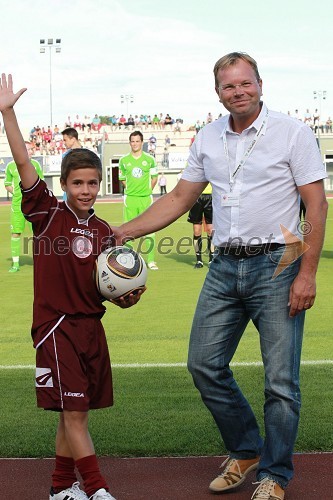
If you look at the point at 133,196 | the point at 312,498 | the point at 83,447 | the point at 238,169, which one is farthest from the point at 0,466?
the point at 133,196

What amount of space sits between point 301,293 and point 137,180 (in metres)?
11.6

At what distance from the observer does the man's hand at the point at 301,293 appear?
4.51 metres

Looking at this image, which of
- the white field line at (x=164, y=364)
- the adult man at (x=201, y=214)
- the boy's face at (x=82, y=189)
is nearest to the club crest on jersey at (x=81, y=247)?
the boy's face at (x=82, y=189)

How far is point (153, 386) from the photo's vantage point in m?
7.14

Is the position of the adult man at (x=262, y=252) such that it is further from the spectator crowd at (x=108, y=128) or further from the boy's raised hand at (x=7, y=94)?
the spectator crowd at (x=108, y=128)

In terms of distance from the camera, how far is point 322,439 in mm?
5578

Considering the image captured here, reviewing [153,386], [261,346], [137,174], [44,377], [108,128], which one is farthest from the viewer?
[108,128]

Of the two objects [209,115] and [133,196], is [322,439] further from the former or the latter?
[209,115]

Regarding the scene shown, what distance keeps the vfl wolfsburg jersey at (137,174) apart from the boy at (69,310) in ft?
37.0

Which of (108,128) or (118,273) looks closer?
(118,273)

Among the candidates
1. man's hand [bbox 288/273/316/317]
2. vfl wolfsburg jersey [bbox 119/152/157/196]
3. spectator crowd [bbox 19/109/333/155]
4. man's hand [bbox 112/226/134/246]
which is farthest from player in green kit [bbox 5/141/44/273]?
spectator crowd [bbox 19/109/333/155]

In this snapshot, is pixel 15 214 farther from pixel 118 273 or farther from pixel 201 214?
pixel 118 273

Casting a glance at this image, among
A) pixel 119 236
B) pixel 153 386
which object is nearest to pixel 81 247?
pixel 119 236

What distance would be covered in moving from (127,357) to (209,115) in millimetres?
66547
